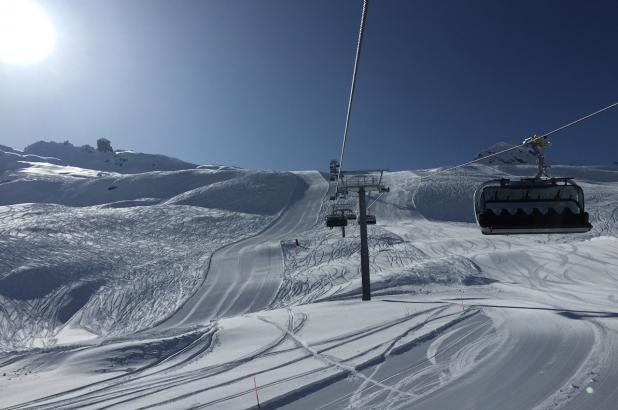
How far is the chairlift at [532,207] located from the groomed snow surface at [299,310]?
9.34 feet

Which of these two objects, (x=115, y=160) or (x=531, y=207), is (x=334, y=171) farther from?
(x=115, y=160)

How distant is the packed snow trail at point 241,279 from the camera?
23750 millimetres

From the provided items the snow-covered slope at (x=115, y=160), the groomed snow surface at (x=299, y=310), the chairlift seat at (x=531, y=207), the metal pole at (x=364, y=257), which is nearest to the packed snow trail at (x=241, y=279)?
the groomed snow surface at (x=299, y=310)

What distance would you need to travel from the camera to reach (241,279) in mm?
29625

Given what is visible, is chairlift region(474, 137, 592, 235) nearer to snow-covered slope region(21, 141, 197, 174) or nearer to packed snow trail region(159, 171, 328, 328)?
packed snow trail region(159, 171, 328, 328)

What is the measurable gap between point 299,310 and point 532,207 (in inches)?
417

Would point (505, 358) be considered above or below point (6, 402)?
above

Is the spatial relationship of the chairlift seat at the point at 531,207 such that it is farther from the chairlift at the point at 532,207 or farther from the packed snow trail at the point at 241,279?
the packed snow trail at the point at 241,279

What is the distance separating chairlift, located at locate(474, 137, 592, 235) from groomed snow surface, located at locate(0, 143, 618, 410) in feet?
9.34

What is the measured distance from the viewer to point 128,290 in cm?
2792

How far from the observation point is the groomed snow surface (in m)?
8.06

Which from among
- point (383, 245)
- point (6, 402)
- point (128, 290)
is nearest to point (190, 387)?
point (6, 402)

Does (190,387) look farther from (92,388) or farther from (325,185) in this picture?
(325,185)

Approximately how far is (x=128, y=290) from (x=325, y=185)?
52.7 metres
